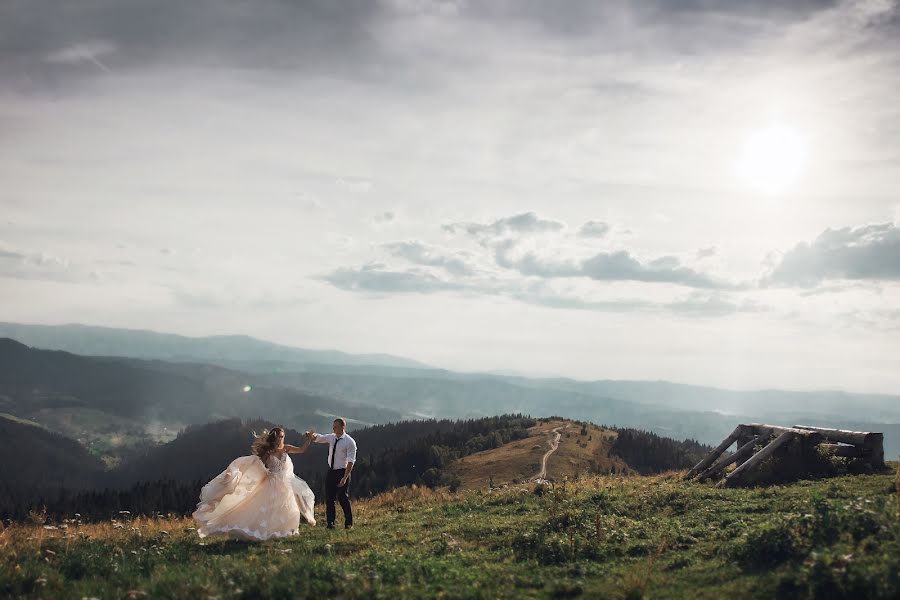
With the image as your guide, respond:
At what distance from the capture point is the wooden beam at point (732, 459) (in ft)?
71.4

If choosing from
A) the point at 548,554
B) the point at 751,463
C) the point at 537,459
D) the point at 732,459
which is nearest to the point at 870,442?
the point at 751,463

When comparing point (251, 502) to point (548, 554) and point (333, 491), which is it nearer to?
point (333, 491)

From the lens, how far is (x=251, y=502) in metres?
16.3

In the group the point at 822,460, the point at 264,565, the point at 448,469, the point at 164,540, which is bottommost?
the point at 448,469

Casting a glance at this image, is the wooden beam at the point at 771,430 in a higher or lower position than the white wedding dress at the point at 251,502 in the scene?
higher

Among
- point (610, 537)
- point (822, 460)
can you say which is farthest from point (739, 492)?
point (610, 537)

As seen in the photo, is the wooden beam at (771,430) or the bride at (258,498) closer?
the bride at (258,498)

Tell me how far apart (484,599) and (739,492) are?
11.4 metres

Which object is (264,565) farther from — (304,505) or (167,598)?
(304,505)

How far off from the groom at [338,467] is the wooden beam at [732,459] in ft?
41.3

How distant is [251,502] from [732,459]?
16.7m

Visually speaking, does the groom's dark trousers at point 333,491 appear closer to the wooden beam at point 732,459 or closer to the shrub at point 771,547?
the shrub at point 771,547

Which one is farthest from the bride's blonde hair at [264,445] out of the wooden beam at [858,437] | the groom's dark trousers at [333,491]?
the wooden beam at [858,437]

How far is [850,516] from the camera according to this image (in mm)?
10938
